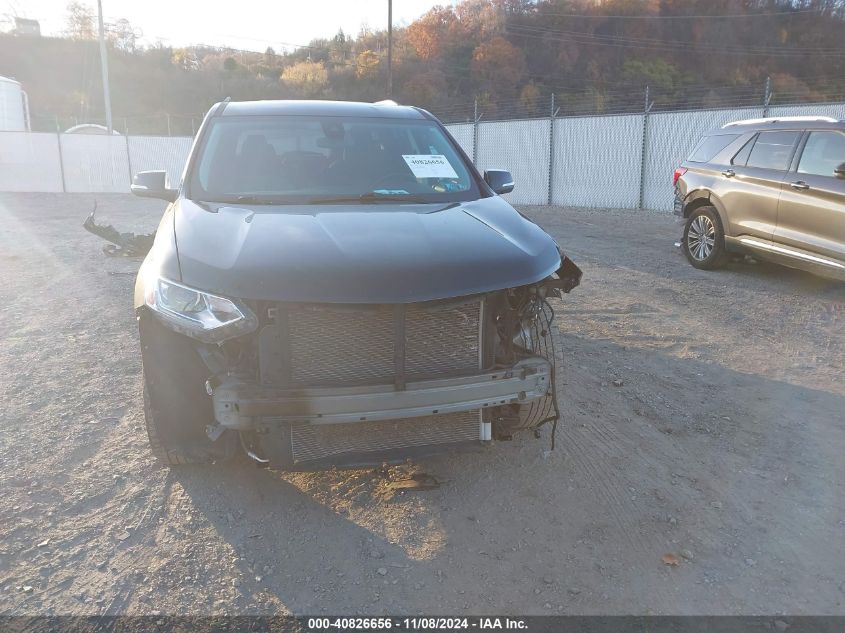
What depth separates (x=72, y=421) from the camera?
398cm

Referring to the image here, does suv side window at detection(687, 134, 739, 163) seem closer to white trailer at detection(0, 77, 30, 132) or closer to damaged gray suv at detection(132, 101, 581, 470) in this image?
damaged gray suv at detection(132, 101, 581, 470)

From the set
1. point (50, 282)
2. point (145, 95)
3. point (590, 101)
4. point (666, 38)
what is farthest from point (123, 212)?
point (666, 38)

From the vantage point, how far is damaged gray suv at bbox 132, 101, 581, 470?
2668 millimetres

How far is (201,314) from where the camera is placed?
2.74 meters

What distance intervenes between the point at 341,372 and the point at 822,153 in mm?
6513

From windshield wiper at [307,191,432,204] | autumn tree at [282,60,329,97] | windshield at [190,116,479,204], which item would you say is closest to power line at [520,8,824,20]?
autumn tree at [282,60,329,97]

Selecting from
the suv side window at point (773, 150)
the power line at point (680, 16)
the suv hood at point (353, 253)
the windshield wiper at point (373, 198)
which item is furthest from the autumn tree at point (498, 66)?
the suv hood at point (353, 253)

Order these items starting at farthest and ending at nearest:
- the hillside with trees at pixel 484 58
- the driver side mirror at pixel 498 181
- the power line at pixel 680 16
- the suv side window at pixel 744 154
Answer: the power line at pixel 680 16, the hillside with trees at pixel 484 58, the suv side window at pixel 744 154, the driver side mirror at pixel 498 181

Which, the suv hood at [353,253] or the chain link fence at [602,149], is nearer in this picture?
the suv hood at [353,253]

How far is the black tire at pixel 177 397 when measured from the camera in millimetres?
2926

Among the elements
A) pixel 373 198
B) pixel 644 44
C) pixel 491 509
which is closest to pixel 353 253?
pixel 373 198

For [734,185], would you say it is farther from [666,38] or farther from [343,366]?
[666,38]

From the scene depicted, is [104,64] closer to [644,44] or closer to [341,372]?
[341,372]

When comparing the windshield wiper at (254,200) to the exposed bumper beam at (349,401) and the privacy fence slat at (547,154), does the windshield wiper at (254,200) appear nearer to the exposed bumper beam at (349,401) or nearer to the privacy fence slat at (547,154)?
the exposed bumper beam at (349,401)
